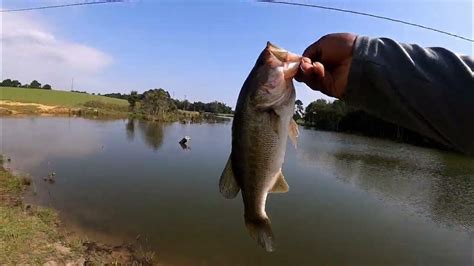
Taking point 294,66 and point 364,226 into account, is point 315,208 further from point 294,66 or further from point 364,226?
point 294,66

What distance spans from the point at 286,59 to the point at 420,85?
0.59 meters

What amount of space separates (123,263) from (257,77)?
8.32 meters

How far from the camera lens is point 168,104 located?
86062 millimetres

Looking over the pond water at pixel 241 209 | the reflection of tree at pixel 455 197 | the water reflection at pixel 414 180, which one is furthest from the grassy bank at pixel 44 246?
the reflection of tree at pixel 455 197

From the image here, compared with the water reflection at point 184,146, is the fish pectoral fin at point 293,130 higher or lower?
higher

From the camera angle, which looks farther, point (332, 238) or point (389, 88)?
point (332, 238)

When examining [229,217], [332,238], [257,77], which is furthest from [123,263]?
[257,77]

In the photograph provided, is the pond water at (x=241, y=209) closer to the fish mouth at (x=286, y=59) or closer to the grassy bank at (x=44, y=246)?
the grassy bank at (x=44, y=246)

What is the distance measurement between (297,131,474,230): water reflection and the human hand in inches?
661

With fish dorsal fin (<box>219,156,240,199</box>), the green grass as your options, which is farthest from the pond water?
the green grass

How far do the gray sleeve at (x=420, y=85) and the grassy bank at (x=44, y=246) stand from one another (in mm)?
7537

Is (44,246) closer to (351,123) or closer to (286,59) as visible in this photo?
(286,59)

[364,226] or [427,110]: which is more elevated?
[427,110]

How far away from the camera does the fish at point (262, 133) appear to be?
1745mm
